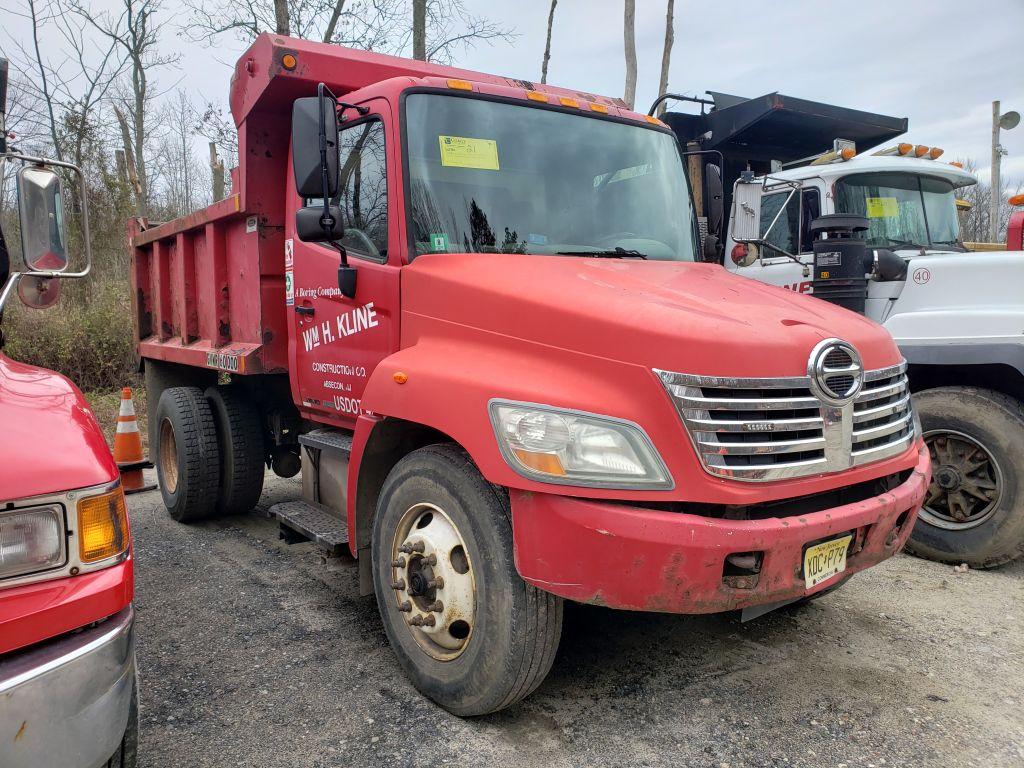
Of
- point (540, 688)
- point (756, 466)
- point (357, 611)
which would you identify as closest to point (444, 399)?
point (756, 466)

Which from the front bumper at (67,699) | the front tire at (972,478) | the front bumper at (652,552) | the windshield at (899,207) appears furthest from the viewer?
the windshield at (899,207)

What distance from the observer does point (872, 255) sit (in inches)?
205

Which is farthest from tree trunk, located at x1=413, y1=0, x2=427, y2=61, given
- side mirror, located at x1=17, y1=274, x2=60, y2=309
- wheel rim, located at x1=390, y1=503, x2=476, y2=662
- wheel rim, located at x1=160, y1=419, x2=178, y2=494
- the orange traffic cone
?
wheel rim, located at x1=390, y1=503, x2=476, y2=662

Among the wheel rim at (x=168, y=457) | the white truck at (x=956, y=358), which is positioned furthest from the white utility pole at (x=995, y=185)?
the wheel rim at (x=168, y=457)

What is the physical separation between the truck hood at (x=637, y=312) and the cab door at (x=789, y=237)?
2460 millimetres

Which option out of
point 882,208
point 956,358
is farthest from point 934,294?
point 882,208

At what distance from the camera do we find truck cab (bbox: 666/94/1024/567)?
450 cm

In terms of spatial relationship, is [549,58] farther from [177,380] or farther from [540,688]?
[540,688]

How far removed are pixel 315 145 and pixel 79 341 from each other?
10571 mm

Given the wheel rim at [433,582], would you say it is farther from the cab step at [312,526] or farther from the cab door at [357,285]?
the cab door at [357,285]

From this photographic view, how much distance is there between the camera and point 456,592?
2.85m

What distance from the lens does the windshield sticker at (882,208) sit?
5.62 m

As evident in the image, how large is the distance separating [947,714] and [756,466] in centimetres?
149

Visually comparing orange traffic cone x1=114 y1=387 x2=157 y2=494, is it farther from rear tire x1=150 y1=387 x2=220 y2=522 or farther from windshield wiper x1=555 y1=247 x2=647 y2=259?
windshield wiper x1=555 y1=247 x2=647 y2=259
